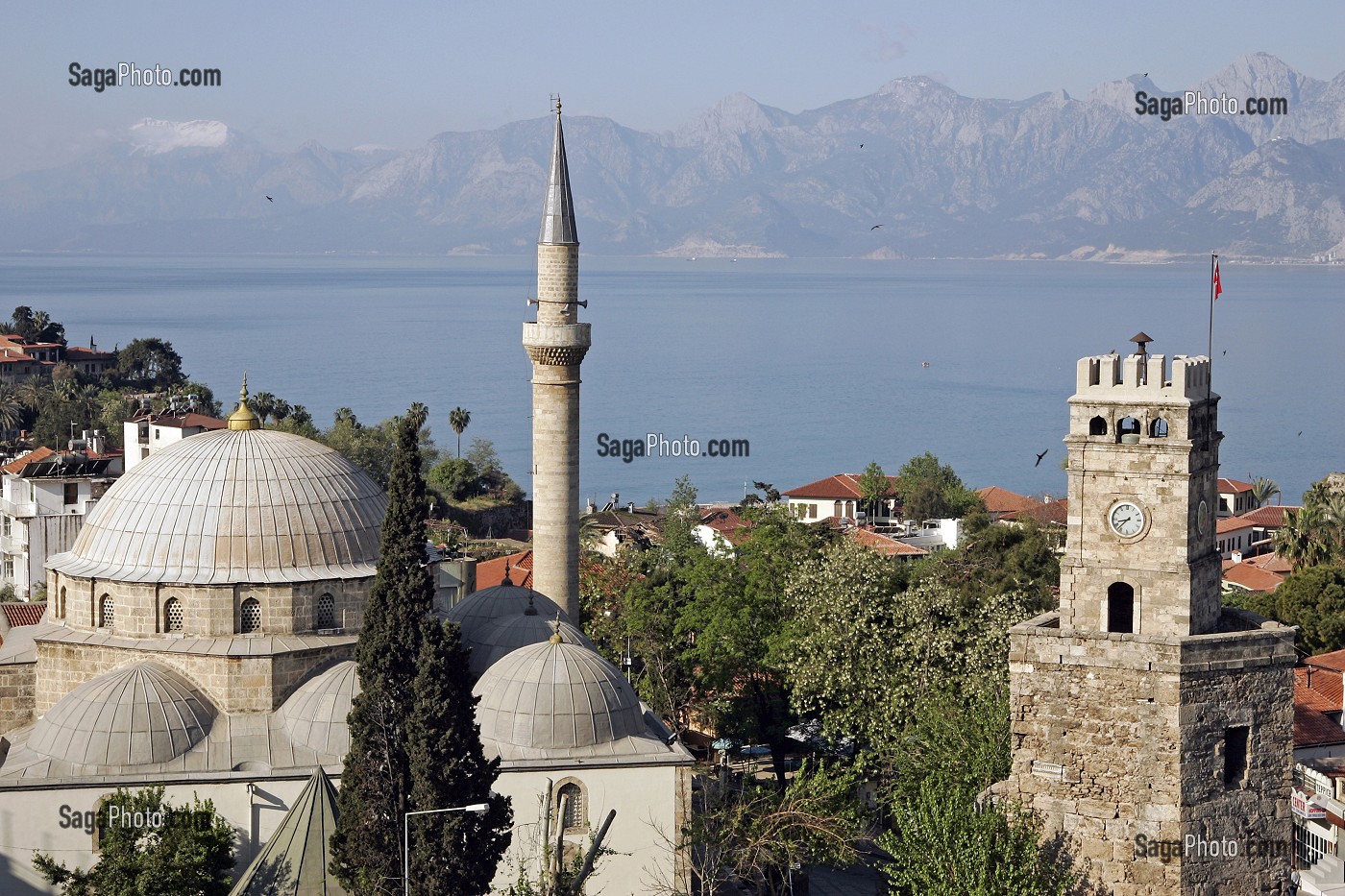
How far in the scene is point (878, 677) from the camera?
34.6m

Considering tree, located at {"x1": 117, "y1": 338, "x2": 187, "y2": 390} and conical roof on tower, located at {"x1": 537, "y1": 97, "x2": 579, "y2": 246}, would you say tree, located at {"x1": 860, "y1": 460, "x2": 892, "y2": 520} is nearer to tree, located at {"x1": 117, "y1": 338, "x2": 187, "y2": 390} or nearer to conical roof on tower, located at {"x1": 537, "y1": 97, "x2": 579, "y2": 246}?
conical roof on tower, located at {"x1": 537, "y1": 97, "x2": 579, "y2": 246}

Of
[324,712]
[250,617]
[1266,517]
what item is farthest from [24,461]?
[1266,517]

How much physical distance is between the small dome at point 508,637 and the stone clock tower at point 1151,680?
9.84 meters

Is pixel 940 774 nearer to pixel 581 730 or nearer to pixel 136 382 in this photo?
pixel 581 730

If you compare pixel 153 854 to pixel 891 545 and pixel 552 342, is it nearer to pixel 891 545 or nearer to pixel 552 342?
pixel 552 342

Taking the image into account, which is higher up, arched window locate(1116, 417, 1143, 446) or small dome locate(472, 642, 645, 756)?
arched window locate(1116, 417, 1143, 446)

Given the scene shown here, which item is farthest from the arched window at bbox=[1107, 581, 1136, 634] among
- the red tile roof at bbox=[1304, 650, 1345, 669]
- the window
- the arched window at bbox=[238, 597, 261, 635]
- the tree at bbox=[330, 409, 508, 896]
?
the red tile roof at bbox=[1304, 650, 1345, 669]

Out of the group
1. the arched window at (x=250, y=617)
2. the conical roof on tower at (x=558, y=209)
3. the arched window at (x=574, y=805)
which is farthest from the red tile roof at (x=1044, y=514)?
the arched window at (x=250, y=617)

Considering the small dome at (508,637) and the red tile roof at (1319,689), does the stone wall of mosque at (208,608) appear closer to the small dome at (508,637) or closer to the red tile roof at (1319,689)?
the small dome at (508,637)

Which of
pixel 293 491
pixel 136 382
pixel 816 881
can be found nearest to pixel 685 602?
pixel 816 881

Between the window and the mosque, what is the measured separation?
844cm

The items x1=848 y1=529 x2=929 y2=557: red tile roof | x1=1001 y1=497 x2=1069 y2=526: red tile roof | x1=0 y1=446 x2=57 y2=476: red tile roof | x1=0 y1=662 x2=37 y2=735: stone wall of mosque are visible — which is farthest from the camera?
x1=1001 y1=497 x2=1069 y2=526: red tile roof

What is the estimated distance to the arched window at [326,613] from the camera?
3023 centimetres

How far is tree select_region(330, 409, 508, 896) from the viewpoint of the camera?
23906 millimetres
